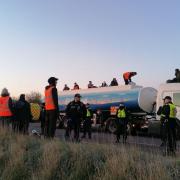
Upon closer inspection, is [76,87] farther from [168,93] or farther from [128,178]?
[128,178]

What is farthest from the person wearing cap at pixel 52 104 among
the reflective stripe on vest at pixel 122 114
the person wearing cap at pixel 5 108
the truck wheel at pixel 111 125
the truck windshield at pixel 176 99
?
the truck wheel at pixel 111 125

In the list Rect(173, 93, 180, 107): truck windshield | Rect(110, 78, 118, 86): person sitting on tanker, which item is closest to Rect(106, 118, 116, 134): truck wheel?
Rect(110, 78, 118, 86): person sitting on tanker

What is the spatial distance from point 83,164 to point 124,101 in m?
16.7

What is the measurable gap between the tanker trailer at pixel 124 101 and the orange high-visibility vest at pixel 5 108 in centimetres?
1001

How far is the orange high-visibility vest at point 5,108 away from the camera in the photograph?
14797 mm

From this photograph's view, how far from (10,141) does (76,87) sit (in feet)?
60.8

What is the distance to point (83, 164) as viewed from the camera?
810 centimetres

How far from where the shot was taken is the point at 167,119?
43.3ft

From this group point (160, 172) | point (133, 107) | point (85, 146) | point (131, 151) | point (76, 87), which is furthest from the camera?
point (76, 87)

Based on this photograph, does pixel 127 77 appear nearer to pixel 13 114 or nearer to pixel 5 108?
pixel 13 114

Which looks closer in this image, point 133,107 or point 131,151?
point 131,151

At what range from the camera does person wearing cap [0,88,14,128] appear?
48.5ft

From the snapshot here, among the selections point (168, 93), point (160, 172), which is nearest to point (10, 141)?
point (160, 172)

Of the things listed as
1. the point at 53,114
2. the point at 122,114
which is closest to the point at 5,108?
the point at 53,114
